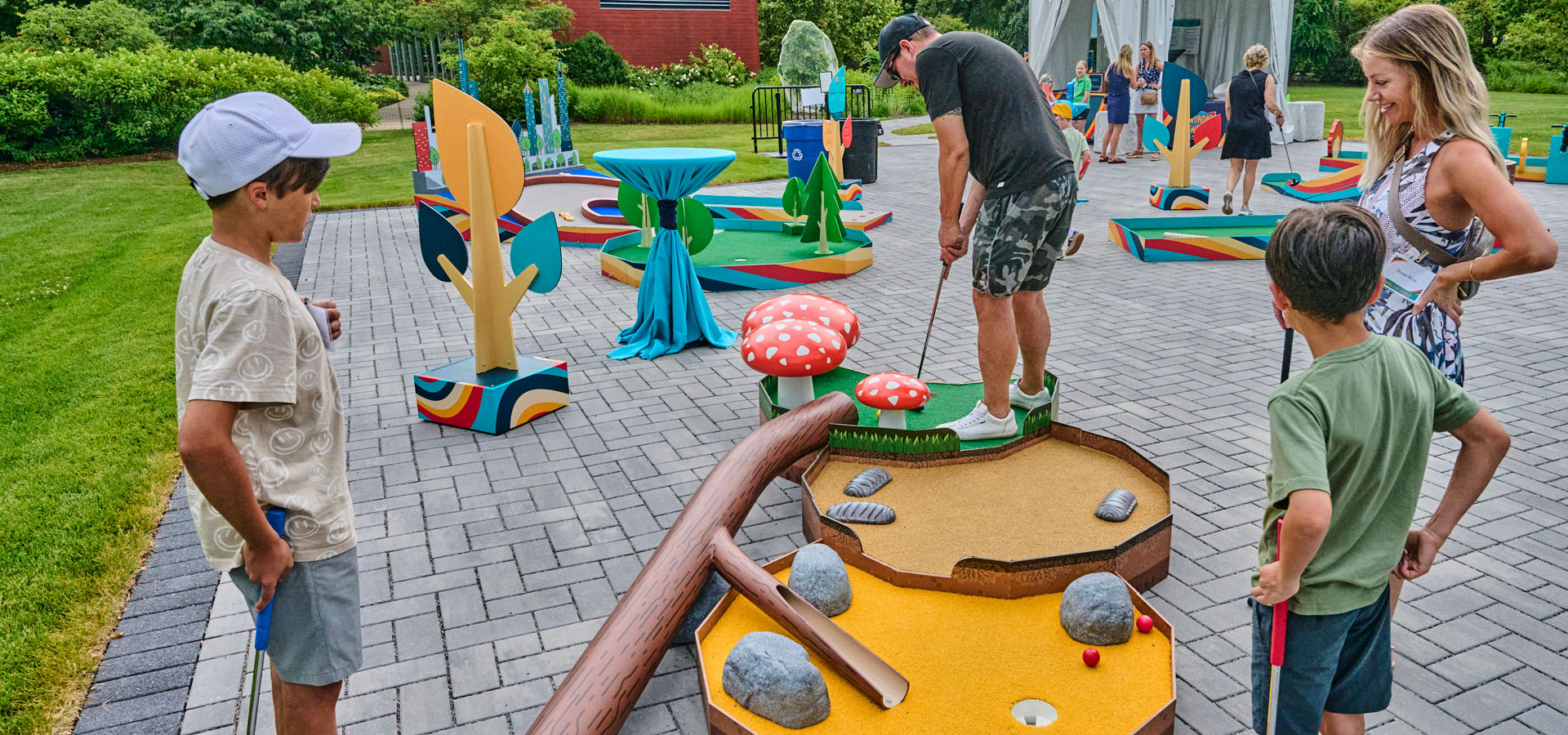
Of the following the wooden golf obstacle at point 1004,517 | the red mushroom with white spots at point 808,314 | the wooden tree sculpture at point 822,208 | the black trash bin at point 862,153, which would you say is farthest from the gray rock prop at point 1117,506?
the black trash bin at point 862,153

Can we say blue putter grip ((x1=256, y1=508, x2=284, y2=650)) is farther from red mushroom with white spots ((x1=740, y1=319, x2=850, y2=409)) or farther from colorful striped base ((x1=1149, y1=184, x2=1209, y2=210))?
colorful striped base ((x1=1149, y1=184, x2=1209, y2=210))

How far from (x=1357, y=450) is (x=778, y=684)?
1578 millimetres

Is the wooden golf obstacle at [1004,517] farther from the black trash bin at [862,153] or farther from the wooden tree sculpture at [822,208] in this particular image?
the black trash bin at [862,153]

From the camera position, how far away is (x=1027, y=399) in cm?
474

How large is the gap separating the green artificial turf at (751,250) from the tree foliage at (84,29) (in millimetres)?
19032

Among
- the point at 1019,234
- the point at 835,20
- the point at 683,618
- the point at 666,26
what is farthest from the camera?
the point at 835,20

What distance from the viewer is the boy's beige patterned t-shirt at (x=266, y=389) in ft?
6.26

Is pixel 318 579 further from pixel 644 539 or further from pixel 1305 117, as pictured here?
pixel 1305 117

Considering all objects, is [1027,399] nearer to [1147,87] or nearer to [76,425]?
[76,425]

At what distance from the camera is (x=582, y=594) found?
3619 mm

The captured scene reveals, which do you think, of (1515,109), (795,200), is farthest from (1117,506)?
(1515,109)

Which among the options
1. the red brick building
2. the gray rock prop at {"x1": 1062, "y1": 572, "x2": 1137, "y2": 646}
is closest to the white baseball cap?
the gray rock prop at {"x1": 1062, "y1": 572, "x2": 1137, "y2": 646}

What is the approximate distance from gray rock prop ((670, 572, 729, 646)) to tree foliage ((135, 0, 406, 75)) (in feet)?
91.8

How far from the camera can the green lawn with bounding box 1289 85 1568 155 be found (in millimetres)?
18250
